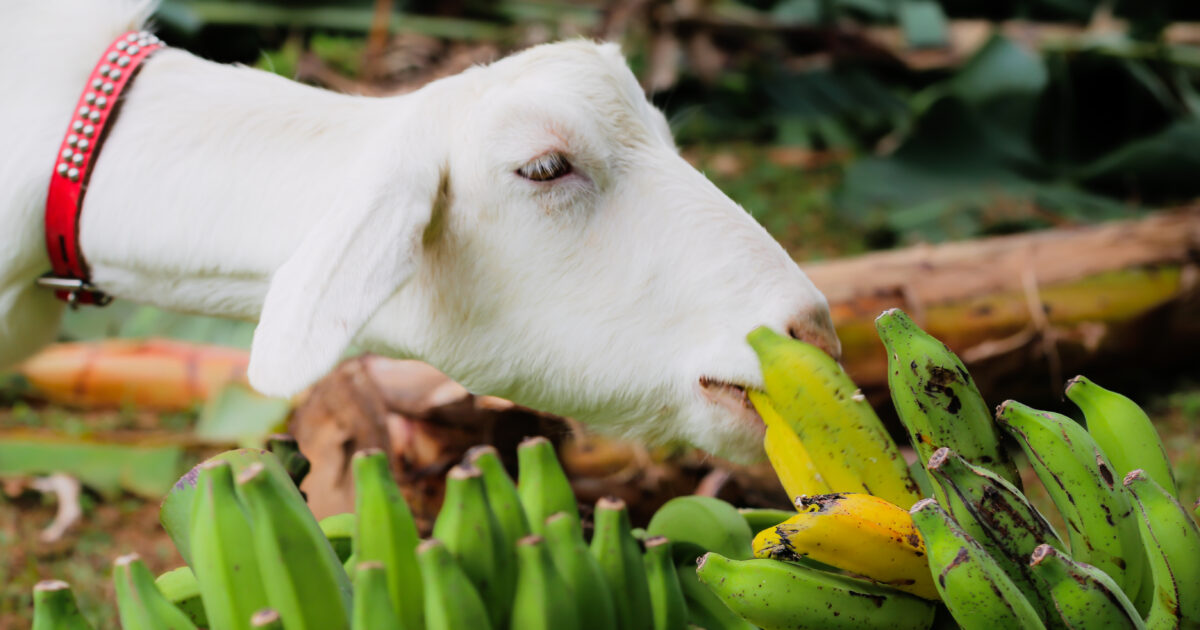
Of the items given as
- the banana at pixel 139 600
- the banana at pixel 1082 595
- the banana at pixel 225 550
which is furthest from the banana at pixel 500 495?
the banana at pixel 1082 595

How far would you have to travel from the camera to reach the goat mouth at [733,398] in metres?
1.56

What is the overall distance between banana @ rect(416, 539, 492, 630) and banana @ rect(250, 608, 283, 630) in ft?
0.53

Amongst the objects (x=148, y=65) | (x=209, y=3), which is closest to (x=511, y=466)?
(x=148, y=65)

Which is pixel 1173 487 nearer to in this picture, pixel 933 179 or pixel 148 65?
pixel 148 65

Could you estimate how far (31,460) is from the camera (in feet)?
10.5

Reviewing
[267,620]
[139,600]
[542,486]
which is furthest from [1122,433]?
[139,600]

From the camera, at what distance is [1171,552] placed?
41.3 inches

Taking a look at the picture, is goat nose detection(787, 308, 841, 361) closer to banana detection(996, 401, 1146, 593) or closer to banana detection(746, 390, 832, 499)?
banana detection(746, 390, 832, 499)

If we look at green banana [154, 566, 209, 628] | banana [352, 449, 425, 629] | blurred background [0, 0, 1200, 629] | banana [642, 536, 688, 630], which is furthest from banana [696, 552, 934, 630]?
blurred background [0, 0, 1200, 629]

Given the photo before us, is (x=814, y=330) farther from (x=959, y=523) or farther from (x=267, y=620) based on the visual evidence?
(x=267, y=620)

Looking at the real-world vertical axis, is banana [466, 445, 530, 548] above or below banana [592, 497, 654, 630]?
above

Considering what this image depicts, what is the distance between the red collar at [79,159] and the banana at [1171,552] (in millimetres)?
1765

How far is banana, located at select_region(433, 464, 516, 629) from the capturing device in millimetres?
1186

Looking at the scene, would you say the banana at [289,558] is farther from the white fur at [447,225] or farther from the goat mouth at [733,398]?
the goat mouth at [733,398]
